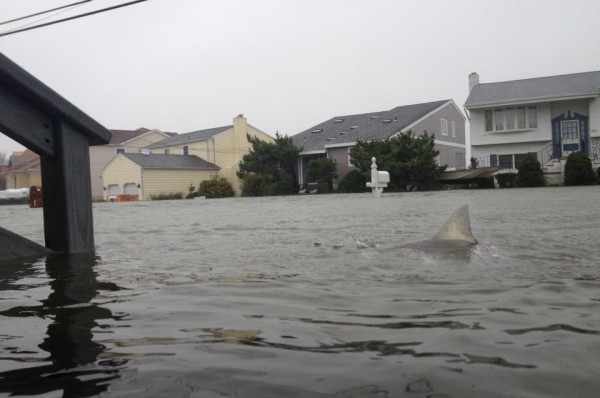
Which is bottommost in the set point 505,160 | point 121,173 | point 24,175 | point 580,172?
point 580,172

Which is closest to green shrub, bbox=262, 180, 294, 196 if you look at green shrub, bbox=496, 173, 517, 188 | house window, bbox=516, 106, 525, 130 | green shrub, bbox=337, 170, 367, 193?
green shrub, bbox=337, 170, 367, 193

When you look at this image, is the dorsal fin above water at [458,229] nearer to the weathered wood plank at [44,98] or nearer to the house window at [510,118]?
the weathered wood plank at [44,98]

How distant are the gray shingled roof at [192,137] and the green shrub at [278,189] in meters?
12.9

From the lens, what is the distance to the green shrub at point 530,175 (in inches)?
1034

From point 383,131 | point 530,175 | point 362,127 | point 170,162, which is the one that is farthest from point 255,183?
point 530,175

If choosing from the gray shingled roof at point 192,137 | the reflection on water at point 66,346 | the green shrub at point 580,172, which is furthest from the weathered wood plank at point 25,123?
the gray shingled roof at point 192,137

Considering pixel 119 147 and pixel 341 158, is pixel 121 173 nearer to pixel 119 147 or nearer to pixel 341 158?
pixel 119 147

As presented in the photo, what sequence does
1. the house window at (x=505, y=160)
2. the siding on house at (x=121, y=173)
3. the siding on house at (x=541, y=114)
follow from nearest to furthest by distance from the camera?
the siding on house at (x=541, y=114), the house window at (x=505, y=160), the siding on house at (x=121, y=173)

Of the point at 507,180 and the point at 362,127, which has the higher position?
the point at 362,127

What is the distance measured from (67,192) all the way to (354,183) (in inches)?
1074

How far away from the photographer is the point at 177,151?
Result: 48.6 m

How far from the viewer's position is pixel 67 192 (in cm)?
495

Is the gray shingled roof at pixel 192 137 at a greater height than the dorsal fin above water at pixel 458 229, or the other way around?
the gray shingled roof at pixel 192 137

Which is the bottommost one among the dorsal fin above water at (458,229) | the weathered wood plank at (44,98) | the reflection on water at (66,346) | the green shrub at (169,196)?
the reflection on water at (66,346)
